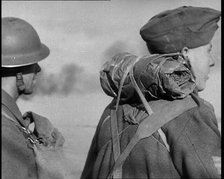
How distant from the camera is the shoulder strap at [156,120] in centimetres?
Result: 315

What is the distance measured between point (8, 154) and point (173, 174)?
87cm

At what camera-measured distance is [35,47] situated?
3.47m

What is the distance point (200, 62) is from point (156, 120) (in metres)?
0.40

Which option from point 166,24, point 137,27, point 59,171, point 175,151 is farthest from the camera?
point 137,27

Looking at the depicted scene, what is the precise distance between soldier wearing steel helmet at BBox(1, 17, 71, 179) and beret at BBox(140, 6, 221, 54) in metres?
0.67

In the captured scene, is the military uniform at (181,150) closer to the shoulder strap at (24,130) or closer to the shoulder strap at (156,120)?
the shoulder strap at (156,120)

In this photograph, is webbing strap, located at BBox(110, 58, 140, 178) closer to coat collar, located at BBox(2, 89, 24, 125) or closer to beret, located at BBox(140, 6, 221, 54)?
beret, located at BBox(140, 6, 221, 54)

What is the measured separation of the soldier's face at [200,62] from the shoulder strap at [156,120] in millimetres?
159

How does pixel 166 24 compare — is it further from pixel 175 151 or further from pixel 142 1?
pixel 142 1

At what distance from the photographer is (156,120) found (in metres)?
3.17

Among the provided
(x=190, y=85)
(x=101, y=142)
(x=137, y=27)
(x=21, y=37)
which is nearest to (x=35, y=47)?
(x=21, y=37)

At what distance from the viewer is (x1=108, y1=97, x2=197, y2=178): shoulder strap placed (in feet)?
10.3

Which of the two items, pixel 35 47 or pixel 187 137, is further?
pixel 35 47

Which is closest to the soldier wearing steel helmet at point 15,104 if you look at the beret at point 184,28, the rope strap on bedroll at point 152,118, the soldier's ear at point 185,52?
the rope strap on bedroll at point 152,118
